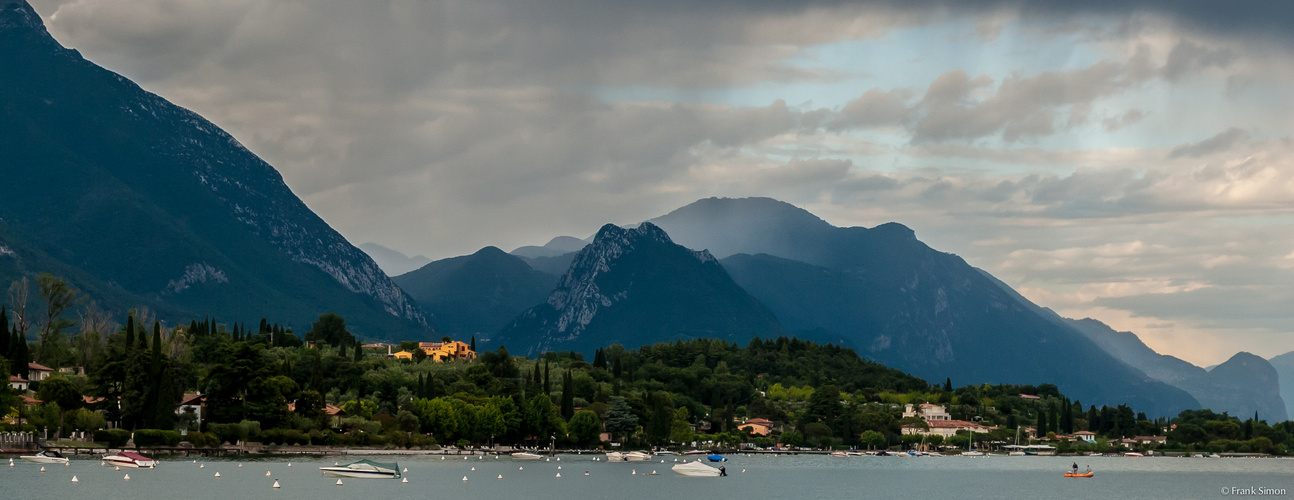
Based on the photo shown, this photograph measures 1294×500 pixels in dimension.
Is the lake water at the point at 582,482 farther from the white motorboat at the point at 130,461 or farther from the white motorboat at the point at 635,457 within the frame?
the white motorboat at the point at 635,457

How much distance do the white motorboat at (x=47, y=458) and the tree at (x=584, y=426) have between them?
80.6m

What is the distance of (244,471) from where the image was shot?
11431 centimetres

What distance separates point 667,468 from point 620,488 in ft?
135

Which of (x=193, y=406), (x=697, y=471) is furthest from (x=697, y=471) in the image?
(x=193, y=406)

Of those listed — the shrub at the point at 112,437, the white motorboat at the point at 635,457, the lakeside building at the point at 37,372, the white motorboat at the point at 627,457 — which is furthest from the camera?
the white motorboat at the point at 635,457

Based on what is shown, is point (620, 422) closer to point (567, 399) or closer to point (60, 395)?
point (567, 399)

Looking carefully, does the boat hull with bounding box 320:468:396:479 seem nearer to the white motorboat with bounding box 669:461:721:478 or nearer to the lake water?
the lake water

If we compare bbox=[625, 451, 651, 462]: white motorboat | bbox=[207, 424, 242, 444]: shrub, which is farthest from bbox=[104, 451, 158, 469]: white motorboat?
bbox=[625, 451, 651, 462]: white motorboat

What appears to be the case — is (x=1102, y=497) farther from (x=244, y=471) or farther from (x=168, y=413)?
(x=168, y=413)

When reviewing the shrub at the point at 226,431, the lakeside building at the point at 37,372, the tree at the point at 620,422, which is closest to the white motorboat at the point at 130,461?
the shrub at the point at 226,431

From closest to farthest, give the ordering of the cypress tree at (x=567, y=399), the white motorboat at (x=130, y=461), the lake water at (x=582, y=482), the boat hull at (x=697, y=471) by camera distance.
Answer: the lake water at (x=582, y=482)
the white motorboat at (x=130, y=461)
the boat hull at (x=697, y=471)
the cypress tree at (x=567, y=399)

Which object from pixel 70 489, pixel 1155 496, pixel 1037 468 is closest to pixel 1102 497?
pixel 1155 496

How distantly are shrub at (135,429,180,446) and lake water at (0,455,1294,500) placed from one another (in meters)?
5.29

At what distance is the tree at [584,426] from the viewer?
616ft
